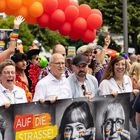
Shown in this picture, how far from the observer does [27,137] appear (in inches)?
258

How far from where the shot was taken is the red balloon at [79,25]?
10820mm

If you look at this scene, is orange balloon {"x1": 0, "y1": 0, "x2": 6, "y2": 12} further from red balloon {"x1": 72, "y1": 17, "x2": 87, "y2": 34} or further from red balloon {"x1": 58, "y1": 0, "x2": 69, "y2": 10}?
red balloon {"x1": 72, "y1": 17, "x2": 87, "y2": 34}

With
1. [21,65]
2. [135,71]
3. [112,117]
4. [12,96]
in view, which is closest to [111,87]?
[112,117]

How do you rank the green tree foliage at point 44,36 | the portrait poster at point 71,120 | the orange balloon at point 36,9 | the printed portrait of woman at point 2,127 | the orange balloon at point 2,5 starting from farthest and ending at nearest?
the green tree foliage at point 44,36 < the orange balloon at point 36,9 < the orange balloon at point 2,5 < the portrait poster at point 71,120 < the printed portrait of woman at point 2,127

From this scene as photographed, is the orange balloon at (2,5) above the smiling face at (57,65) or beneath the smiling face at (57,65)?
above

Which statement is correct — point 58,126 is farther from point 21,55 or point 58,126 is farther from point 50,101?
point 21,55

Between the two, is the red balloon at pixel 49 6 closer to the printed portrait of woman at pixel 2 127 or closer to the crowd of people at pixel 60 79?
the crowd of people at pixel 60 79

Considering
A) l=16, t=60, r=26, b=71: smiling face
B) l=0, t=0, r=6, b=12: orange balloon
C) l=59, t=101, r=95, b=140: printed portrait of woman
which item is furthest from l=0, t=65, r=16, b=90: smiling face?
l=0, t=0, r=6, b=12: orange balloon

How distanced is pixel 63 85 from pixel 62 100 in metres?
0.34

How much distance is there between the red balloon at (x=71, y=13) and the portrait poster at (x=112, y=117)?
3437 millimetres

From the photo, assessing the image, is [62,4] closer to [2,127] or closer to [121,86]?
[121,86]

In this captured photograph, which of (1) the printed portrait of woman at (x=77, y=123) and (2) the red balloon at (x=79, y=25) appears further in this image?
(2) the red balloon at (x=79, y=25)

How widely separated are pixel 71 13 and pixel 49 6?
53 cm

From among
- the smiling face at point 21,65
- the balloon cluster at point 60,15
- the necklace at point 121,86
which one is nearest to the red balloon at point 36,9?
the balloon cluster at point 60,15
